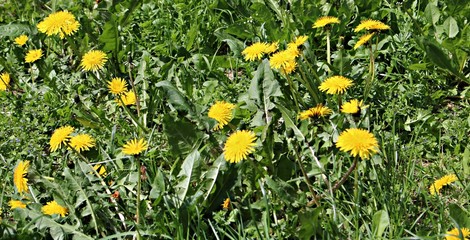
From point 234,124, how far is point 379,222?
82 centimetres

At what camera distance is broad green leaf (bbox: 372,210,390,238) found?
88.9 inches

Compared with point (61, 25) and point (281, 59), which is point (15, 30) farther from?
point (281, 59)

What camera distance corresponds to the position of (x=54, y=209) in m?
2.51

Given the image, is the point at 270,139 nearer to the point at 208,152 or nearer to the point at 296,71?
the point at 208,152

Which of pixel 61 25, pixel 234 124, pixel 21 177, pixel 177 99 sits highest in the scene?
pixel 61 25

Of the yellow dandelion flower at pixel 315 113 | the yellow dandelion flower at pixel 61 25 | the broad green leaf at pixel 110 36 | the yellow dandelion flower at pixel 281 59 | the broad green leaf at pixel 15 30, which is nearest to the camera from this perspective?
the yellow dandelion flower at pixel 315 113

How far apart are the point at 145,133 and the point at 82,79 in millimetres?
741

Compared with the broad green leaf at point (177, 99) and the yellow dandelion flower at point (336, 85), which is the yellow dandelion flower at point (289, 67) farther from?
the broad green leaf at point (177, 99)

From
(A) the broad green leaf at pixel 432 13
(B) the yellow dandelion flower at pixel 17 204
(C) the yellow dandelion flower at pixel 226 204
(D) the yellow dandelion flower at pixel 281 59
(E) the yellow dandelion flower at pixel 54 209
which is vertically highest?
(A) the broad green leaf at pixel 432 13

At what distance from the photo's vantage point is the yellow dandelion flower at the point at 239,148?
91.3 inches

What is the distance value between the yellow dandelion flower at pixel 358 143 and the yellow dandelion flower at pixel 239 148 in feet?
1.03

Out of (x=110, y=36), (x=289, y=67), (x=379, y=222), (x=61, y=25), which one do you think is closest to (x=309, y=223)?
(x=379, y=222)

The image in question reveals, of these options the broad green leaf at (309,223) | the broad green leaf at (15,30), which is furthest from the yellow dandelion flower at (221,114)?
the broad green leaf at (15,30)

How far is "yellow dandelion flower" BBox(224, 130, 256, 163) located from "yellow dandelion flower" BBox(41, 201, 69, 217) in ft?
2.19
